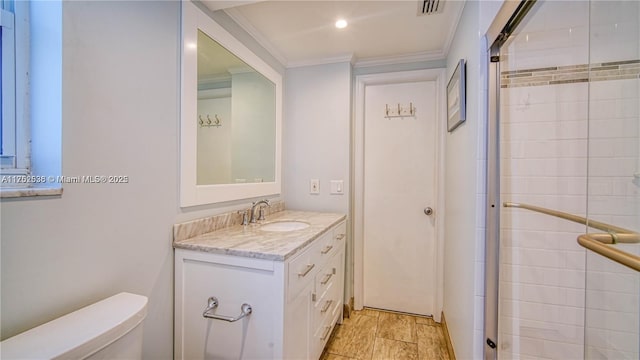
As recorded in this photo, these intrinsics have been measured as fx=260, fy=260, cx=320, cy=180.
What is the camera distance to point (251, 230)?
156 cm

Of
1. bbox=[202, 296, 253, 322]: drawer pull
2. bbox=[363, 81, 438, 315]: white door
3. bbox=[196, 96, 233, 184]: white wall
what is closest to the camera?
bbox=[202, 296, 253, 322]: drawer pull

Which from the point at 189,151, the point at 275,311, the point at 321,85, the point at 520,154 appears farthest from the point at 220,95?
the point at 520,154

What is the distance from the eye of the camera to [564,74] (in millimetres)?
1287

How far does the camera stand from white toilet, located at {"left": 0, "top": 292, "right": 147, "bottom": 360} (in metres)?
0.66

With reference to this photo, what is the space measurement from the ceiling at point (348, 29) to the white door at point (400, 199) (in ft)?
1.13

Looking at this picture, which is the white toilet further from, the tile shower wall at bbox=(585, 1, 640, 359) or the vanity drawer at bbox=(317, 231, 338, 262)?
the tile shower wall at bbox=(585, 1, 640, 359)

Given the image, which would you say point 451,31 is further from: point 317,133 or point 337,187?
point 337,187

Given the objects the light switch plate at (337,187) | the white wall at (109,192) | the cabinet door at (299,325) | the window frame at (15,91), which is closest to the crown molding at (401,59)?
the light switch plate at (337,187)

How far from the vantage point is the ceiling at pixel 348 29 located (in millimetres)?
1569

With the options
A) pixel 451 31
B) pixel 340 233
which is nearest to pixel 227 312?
pixel 340 233

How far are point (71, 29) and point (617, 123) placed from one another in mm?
1981

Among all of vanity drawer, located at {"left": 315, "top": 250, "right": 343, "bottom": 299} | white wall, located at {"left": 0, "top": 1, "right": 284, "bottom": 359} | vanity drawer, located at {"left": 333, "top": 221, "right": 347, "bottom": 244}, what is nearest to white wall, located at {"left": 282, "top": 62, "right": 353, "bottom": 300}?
vanity drawer, located at {"left": 333, "top": 221, "right": 347, "bottom": 244}

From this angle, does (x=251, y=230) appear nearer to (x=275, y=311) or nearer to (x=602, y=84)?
(x=275, y=311)

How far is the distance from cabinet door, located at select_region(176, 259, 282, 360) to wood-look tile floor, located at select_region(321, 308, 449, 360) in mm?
849
